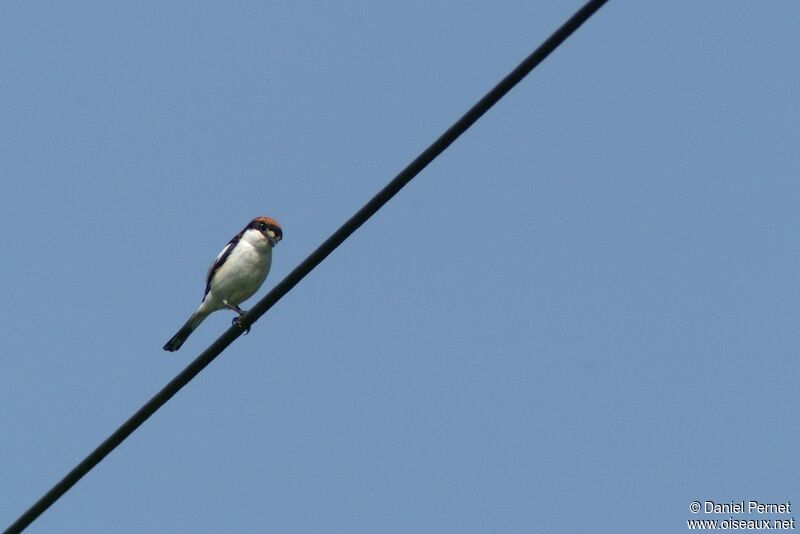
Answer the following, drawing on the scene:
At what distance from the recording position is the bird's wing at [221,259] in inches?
509

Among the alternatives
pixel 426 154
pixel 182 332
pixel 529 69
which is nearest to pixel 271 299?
pixel 426 154

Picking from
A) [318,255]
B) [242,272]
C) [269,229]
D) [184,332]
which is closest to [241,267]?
[242,272]

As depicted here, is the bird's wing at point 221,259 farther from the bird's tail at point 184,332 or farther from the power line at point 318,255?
the power line at point 318,255

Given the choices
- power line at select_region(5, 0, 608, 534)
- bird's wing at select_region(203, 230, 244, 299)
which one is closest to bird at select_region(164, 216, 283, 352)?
bird's wing at select_region(203, 230, 244, 299)

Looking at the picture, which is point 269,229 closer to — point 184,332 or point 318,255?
point 184,332

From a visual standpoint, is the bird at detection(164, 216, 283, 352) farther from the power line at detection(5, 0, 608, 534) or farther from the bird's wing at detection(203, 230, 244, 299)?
the power line at detection(5, 0, 608, 534)

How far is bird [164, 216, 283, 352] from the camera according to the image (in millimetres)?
12594

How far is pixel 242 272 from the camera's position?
1255 cm

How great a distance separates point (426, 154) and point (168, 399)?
1908 millimetres

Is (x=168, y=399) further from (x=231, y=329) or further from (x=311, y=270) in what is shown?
(x=311, y=270)

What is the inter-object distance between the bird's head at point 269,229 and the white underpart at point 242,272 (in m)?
0.05

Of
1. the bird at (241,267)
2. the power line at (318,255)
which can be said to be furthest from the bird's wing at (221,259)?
the power line at (318,255)

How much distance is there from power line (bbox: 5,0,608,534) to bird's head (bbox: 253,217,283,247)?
556 cm

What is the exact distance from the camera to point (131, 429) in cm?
664
